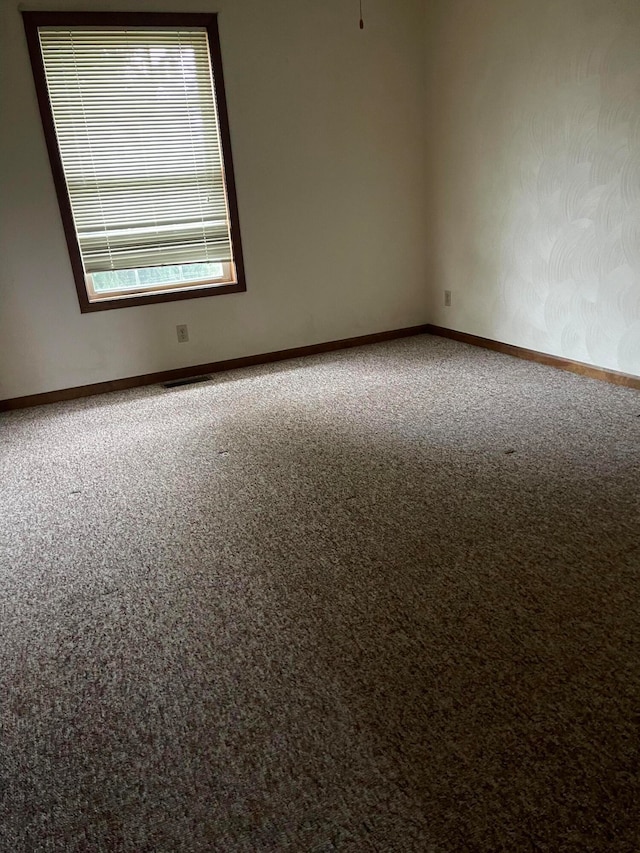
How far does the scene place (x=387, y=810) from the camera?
3.75 ft

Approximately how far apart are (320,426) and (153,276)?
1709 millimetres

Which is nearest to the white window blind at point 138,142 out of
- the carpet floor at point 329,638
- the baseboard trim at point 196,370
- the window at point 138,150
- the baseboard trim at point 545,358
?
the window at point 138,150

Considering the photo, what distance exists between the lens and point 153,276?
4.00 meters

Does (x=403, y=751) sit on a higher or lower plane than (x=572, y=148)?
lower

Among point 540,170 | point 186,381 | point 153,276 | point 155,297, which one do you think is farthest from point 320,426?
point 540,170

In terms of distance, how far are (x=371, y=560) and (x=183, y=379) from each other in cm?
258

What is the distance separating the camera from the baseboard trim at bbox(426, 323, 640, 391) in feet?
11.0

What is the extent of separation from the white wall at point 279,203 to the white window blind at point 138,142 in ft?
0.46

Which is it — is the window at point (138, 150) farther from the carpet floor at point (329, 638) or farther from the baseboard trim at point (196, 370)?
the carpet floor at point (329, 638)

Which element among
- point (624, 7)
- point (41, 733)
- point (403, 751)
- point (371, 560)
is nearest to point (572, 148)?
point (624, 7)

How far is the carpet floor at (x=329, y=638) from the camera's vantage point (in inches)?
45.5

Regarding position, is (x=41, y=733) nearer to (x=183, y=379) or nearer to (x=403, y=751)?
(x=403, y=751)

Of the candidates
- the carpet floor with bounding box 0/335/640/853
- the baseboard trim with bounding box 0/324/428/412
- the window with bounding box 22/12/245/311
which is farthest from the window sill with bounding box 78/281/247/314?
the carpet floor with bounding box 0/335/640/853

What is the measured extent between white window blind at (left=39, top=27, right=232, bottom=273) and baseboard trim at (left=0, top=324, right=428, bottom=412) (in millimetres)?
720
